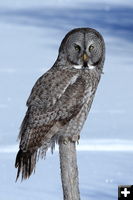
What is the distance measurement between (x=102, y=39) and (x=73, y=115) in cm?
120

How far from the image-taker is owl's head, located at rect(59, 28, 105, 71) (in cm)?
1035

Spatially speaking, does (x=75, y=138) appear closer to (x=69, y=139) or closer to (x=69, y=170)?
(x=69, y=139)

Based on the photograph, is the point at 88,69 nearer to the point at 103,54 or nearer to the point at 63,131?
the point at 103,54

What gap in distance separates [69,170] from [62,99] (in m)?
0.91

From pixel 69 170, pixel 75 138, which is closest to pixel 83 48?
pixel 75 138

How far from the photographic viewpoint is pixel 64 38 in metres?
10.4

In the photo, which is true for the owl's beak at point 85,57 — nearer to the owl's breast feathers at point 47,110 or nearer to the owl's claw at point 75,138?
the owl's breast feathers at point 47,110

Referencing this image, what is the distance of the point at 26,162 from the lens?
9.77m

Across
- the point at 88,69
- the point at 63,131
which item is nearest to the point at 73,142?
the point at 63,131

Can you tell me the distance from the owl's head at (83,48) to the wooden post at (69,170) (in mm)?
1125

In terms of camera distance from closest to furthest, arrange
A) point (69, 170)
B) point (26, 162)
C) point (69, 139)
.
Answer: point (26, 162)
point (69, 170)
point (69, 139)

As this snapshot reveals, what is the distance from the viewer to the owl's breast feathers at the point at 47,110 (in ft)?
32.1

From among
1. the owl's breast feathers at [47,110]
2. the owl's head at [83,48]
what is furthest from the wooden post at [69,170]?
the owl's head at [83,48]

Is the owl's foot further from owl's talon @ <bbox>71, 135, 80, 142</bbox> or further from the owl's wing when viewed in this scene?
the owl's wing
